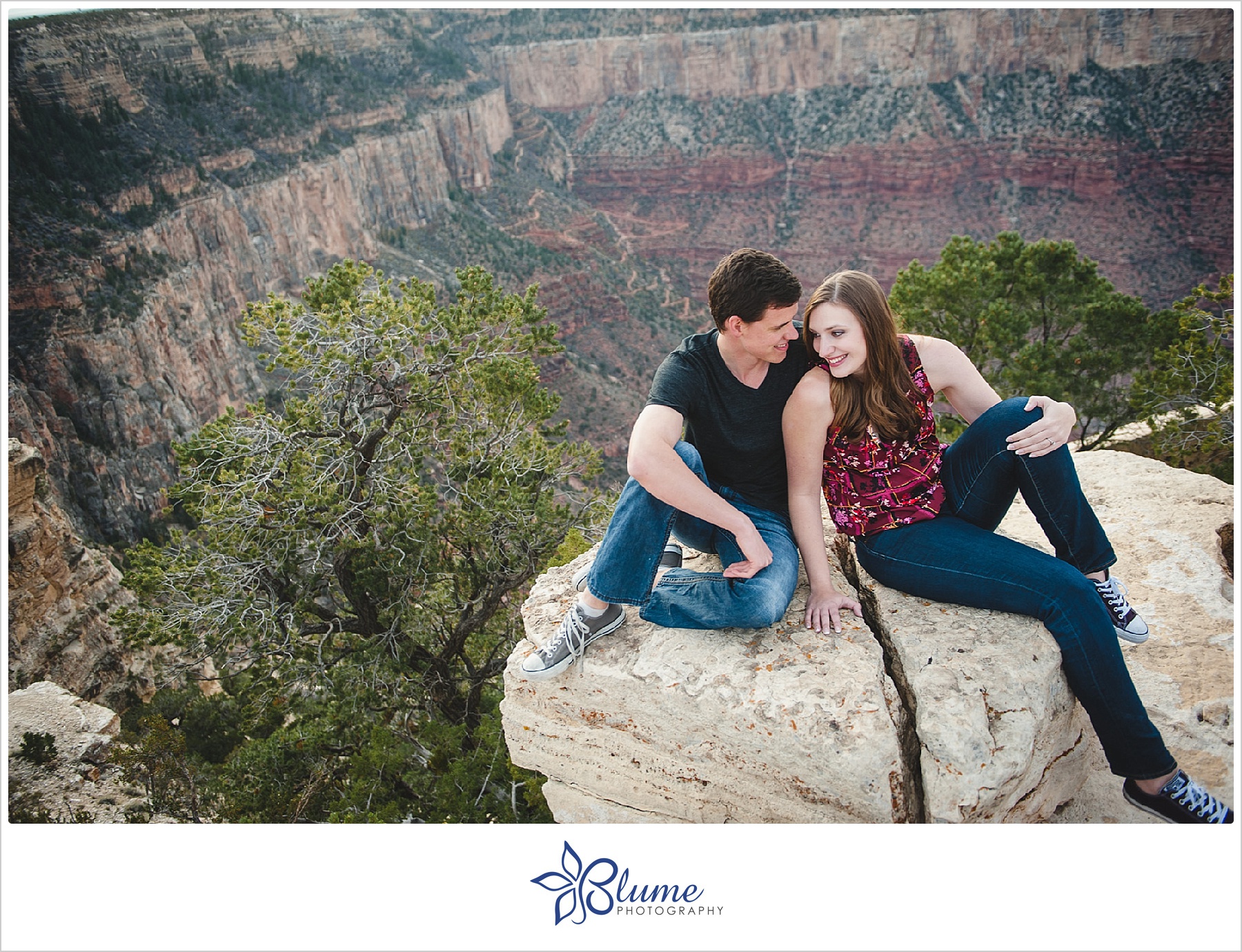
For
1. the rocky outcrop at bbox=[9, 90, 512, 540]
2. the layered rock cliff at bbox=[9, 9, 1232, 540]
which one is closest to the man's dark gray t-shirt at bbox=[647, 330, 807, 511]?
the rocky outcrop at bbox=[9, 90, 512, 540]

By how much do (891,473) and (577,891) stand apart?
61.1 inches

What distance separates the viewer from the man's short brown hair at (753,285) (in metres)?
2.11

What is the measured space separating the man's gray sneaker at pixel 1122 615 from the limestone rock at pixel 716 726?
2.49ft

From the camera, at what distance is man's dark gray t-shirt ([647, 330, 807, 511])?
226cm

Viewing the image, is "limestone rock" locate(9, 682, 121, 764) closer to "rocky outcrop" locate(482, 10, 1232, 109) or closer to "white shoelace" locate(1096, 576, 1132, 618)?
"white shoelace" locate(1096, 576, 1132, 618)

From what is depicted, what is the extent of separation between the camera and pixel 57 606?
21.4 feet

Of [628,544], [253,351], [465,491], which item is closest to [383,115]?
[253,351]

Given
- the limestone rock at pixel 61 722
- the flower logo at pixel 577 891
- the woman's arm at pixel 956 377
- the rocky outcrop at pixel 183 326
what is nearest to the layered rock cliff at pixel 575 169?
the rocky outcrop at pixel 183 326

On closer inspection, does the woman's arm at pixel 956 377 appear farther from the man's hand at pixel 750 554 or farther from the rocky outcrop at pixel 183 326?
the rocky outcrop at pixel 183 326

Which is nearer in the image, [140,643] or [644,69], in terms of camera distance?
[140,643]

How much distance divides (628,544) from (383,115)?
2739cm

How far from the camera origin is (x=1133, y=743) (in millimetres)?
2051

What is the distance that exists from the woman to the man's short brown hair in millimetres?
167

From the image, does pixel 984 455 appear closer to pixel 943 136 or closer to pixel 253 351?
→ pixel 253 351
